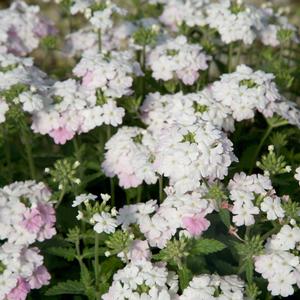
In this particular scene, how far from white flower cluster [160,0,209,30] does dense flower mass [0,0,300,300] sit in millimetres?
15

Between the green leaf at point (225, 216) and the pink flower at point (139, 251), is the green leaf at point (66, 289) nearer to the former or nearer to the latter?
the pink flower at point (139, 251)

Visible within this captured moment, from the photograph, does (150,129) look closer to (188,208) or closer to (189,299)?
(188,208)

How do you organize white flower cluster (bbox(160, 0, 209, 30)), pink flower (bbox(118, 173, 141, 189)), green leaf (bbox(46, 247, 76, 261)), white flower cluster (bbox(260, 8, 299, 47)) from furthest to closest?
white flower cluster (bbox(260, 8, 299, 47)) → white flower cluster (bbox(160, 0, 209, 30)) → pink flower (bbox(118, 173, 141, 189)) → green leaf (bbox(46, 247, 76, 261))

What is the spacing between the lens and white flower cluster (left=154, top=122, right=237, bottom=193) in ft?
11.5

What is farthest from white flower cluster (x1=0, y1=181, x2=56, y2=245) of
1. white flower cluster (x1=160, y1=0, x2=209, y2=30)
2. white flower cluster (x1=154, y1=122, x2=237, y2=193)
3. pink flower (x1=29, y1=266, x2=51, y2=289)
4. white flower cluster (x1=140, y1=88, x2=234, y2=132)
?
white flower cluster (x1=160, y1=0, x2=209, y2=30)

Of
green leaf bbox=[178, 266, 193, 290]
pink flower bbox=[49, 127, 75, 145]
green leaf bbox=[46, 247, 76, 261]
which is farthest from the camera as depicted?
pink flower bbox=[49, 127, 75, 145]

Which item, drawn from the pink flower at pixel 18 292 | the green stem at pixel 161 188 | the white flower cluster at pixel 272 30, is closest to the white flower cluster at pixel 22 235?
the pink flower at pixel 18 292

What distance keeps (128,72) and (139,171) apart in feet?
2.50

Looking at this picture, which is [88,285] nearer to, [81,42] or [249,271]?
[249,271]

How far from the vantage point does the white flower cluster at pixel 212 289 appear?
11.0 ft

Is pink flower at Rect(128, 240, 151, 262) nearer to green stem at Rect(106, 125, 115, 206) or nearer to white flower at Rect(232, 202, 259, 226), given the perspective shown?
white flower at Rect(232, 202, 259, 226)

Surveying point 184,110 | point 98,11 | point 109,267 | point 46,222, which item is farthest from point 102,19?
point 109,267

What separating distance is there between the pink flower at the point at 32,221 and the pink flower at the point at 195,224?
812 mm

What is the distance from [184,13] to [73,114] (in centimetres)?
145
